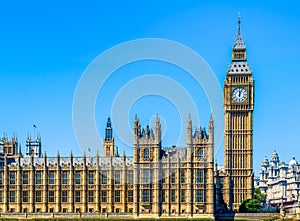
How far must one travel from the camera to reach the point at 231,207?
147000 millimetres

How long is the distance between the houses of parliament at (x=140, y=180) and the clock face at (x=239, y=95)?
1.99 meters

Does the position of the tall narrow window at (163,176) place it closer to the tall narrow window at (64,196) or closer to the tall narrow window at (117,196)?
the tall narrow window at (117,196)

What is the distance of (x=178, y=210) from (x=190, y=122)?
16.2 metres

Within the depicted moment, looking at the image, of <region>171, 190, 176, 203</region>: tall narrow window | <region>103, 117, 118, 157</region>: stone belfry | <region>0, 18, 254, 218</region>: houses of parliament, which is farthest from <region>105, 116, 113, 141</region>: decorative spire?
<region>171, 190, 176, 203</region>: tall narrow window

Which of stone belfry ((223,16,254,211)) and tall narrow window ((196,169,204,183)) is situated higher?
stone belfry ((223,16,254,211))

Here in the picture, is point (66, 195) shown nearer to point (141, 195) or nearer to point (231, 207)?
point (141, 195)

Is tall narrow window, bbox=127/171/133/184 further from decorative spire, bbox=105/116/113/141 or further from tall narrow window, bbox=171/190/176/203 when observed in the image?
decorative spire, bbox=105/116/113/141

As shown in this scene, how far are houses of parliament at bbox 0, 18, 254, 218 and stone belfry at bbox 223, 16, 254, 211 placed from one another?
208 mm

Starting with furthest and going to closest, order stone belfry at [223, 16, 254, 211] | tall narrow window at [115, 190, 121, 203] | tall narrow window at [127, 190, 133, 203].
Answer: stone belfry at [223, 16, 254, 211] < tall narrow window at [115, 190, 121, 203] < tall narrow window at [127, 190, 133, 203]

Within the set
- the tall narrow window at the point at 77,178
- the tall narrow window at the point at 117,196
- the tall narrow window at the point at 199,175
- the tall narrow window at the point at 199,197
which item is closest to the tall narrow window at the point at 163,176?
the tall narrow window at the point at 199,175

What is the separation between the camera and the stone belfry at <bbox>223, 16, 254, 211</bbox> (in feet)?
488

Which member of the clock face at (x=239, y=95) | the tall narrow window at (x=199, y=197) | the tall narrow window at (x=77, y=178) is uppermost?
the clock face at (x=239, y=95)

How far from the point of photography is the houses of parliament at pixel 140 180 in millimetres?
131625

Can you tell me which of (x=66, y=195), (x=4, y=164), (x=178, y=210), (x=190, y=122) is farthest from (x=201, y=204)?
(x=4, y=164)
